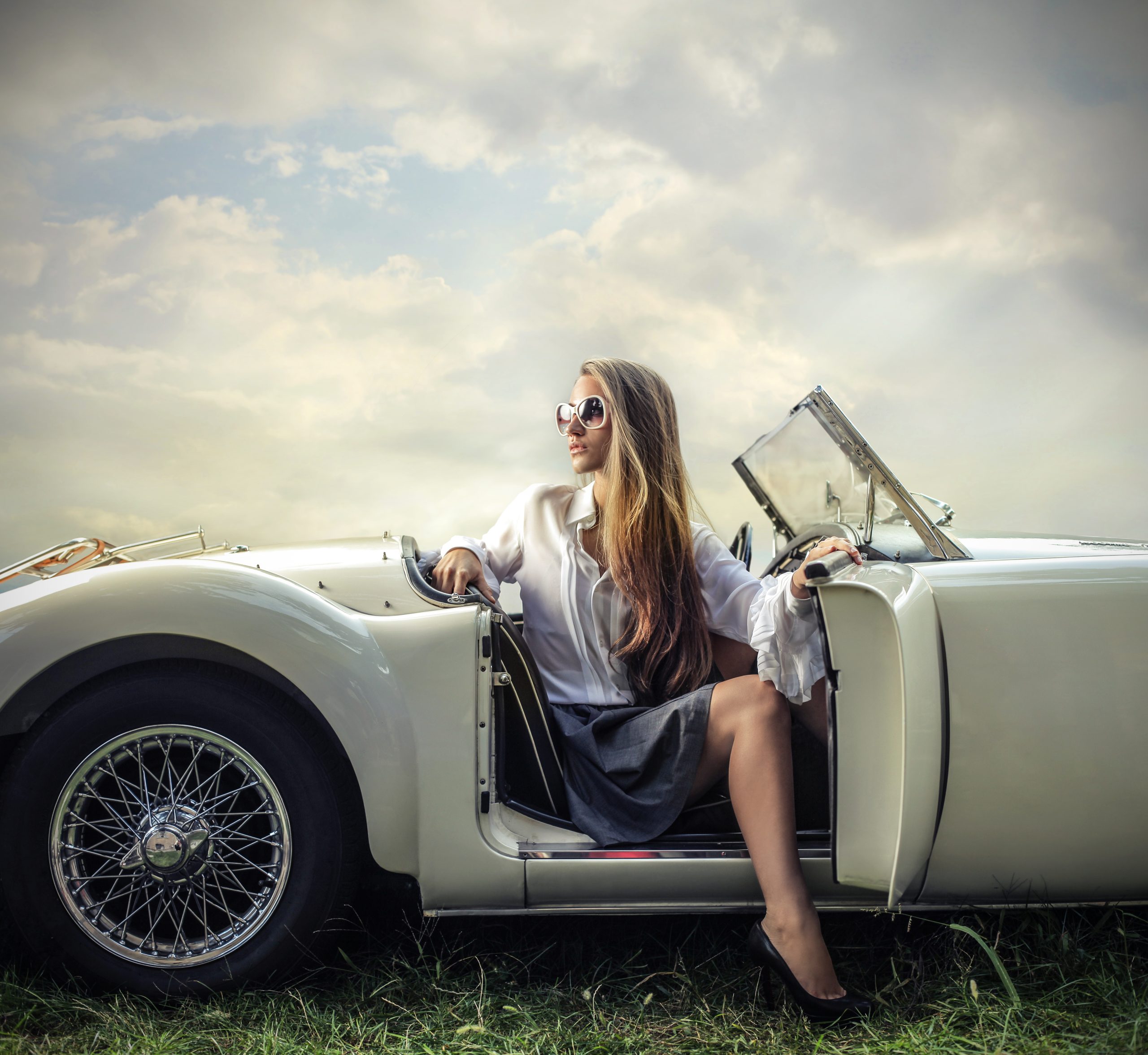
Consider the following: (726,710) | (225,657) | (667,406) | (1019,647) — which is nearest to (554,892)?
(726,710)

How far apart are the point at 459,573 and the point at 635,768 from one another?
639 millimetres

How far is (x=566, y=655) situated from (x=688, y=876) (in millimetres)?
631

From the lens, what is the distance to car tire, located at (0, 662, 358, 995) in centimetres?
183

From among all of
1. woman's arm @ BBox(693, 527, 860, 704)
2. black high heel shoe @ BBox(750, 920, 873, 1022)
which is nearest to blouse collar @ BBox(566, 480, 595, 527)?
woman's arm @ BBox(693, 527, 860, 704)

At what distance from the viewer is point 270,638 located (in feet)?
6.06

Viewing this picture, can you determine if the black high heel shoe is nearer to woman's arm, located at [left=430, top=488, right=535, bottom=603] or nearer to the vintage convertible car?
the vintage convertible car

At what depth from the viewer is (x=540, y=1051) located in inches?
68.6

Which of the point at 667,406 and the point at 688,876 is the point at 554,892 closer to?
the point at 688,876

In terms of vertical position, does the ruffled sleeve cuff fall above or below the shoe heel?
above

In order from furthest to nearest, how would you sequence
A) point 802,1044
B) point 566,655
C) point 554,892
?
point 566,655 < point 554,892 < point 802,1044

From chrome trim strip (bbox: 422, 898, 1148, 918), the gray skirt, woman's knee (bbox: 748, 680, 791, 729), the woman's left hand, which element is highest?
the woman's left hand

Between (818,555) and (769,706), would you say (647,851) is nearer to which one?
(769,706)

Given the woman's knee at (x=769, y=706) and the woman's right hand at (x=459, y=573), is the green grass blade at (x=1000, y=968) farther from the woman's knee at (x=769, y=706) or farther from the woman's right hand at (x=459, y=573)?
the woman's right hand at (x=459, y=573)

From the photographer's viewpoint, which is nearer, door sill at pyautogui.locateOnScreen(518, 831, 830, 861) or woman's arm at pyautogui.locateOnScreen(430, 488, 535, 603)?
door sill at pyautogui.locateOnScreen(518, 831, 830, 861)
